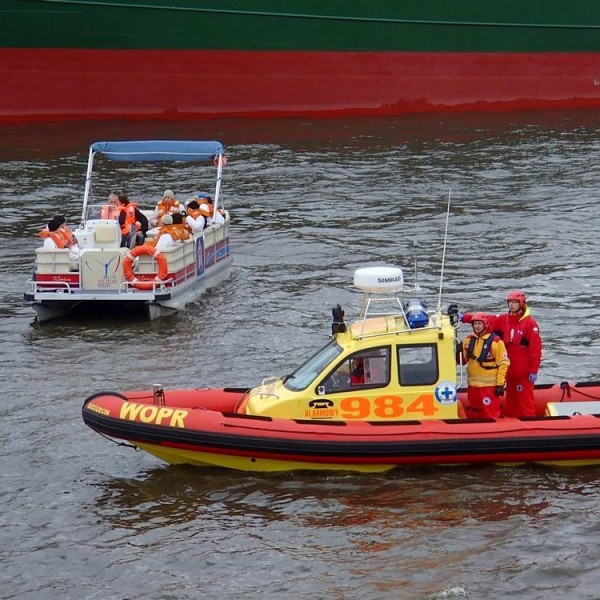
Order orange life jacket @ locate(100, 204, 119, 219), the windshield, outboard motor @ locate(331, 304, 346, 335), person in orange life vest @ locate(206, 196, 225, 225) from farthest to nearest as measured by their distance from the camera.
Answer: person in orange life vest @ locate(206, 196, 225, 225) < orange life jacket @ locate(100, 204, 119, 219) < outboard motor @ locate(331, 304, 346, 335) < the windshield

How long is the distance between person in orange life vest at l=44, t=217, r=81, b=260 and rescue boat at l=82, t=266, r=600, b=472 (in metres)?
5.84

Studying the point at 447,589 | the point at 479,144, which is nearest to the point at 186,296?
the point at 447,589

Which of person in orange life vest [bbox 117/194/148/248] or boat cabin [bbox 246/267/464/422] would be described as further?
person in orange life vest [bbox 117/194/148/248]

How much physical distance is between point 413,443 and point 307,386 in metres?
1.14

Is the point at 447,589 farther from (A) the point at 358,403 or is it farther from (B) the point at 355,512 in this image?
(A) the point at 358,403

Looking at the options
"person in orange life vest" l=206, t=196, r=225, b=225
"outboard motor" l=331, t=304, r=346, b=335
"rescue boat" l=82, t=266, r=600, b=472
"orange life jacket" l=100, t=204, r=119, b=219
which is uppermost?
"orange life jacket" l=100, t=204, r=119, b=219

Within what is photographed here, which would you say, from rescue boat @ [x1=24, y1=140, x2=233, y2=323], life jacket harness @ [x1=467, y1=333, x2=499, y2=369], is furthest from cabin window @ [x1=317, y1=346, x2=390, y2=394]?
rescue boat @ [x1=24, y1=140, x2=233, y2=323]

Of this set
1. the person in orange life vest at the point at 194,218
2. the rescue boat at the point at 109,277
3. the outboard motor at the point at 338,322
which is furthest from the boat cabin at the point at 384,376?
the person in orange life vest at the point at 194,218

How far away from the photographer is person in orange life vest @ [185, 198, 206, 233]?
1939cm

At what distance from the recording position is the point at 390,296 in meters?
13.1

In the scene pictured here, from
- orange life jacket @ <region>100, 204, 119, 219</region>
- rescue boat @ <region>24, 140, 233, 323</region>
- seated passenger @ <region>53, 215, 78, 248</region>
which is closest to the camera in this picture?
rescue boat @ <region>24, 140, 233, 323</region>

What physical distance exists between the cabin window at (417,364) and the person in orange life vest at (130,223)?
792cm

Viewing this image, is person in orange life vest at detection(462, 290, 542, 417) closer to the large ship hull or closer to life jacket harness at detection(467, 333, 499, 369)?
life jacket harness at detection(467, 333, 499, 369)

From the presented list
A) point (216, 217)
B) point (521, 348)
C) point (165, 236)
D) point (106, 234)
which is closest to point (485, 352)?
point (521, 348)
